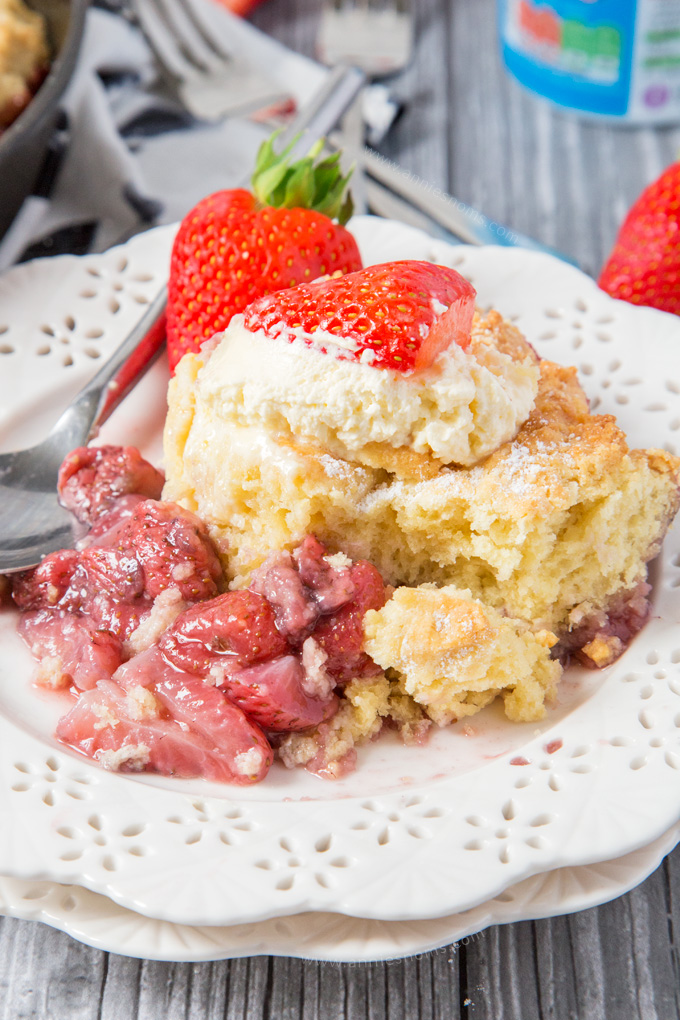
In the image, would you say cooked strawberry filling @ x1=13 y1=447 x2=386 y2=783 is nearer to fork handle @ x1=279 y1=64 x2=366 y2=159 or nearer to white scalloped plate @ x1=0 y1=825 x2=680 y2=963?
white scalloped plate @ x1=0 y1=825 x2=680 y2=963

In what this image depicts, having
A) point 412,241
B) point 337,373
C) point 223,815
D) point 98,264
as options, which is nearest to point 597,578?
point 337,373

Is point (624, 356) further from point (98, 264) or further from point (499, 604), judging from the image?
point (98, 264)

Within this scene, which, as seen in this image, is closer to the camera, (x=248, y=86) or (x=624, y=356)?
(x=624, y=356)

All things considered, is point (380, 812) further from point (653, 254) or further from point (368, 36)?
point (368, 36)

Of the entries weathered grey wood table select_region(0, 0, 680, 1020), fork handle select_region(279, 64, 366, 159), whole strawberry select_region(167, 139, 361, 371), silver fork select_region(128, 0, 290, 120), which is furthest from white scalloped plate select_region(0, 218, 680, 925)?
silver fork select_region(128, 0, 290, 120)

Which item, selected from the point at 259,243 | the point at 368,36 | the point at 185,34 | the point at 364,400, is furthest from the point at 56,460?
the point at 368,36
